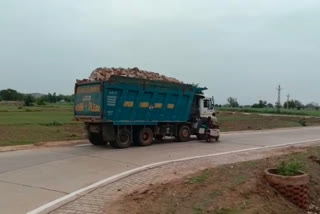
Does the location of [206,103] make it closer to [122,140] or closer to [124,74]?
[124,74]

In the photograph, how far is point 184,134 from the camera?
22.6 metres

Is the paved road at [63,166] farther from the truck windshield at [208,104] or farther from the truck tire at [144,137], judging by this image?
the truck windshield at [208,104]

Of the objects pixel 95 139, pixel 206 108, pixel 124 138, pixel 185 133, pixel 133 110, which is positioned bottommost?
pixel 95 139

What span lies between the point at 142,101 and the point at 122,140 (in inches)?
79.7

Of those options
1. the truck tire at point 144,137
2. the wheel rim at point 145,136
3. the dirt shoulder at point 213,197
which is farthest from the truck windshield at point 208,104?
the dirt shoulder at point 213,197

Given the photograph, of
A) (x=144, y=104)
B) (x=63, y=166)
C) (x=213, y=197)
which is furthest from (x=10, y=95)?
(x=213, y=197)

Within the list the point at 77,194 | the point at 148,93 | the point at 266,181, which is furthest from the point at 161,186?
the point at 148,93

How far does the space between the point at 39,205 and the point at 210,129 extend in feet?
49.2

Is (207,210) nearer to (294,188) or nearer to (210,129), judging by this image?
(294,188)

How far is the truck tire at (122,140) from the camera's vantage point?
1895cm

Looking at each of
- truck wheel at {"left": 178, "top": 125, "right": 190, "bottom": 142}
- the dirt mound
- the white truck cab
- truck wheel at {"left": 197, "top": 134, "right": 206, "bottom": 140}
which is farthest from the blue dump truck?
the white truck cab

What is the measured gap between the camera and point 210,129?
2242cm

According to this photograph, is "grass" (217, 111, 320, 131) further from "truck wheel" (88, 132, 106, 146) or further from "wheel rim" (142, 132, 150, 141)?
"truck wheel" (88, 132, 106, 146)

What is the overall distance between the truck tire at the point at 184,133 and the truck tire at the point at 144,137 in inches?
89.0
